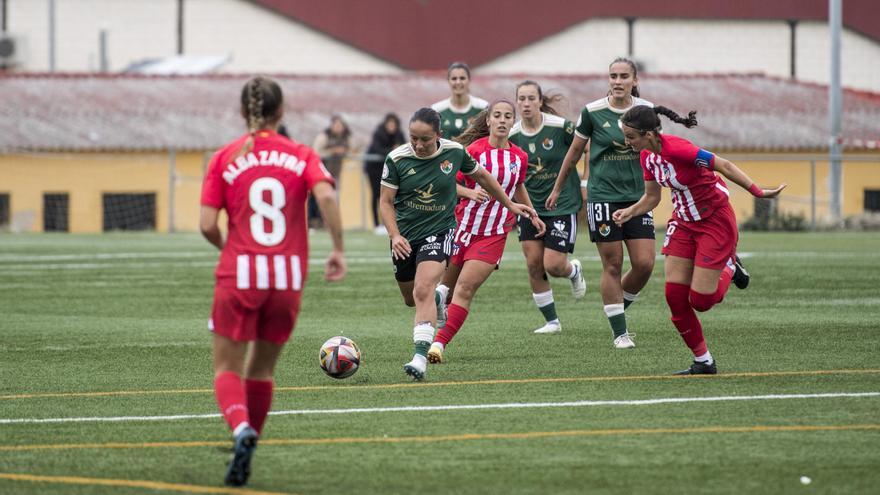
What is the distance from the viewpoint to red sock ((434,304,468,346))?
1121 centimetres

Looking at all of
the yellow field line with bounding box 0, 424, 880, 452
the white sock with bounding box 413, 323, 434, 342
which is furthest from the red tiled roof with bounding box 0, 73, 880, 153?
the yellow field line with bounding box 0, 424, 880, 452

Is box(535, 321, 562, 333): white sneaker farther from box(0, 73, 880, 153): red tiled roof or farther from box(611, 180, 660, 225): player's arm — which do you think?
box(0, 73, 880, 153): red tiled roof

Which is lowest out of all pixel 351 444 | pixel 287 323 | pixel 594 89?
pixel 351 444

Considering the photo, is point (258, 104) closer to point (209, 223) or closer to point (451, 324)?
point (209, 223)

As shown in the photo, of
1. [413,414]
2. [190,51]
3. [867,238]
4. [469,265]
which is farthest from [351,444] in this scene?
[190,51]

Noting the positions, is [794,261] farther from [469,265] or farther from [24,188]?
[24,188]

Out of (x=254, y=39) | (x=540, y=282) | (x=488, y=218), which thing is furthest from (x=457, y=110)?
(x=254, y=39)

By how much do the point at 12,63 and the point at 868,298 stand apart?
3819cm

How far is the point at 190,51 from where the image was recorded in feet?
165

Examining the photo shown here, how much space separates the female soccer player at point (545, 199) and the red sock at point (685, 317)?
3.13 metres

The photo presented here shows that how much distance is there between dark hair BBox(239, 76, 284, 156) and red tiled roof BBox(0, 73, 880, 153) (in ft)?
102

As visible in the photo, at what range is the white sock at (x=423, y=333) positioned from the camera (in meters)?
10.6

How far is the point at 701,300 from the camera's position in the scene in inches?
408

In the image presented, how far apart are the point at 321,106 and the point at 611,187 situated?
29.5m
